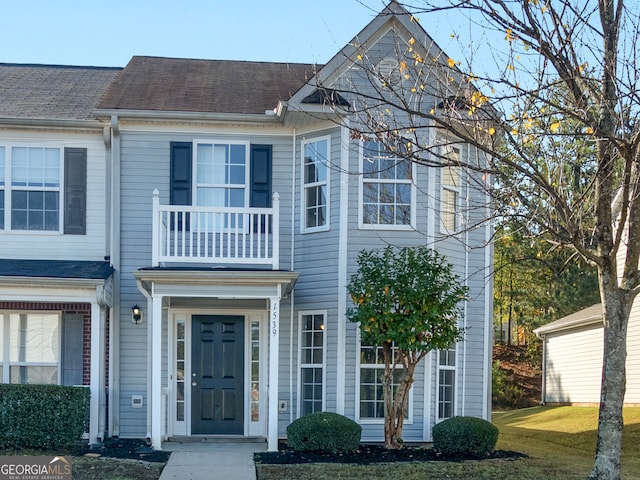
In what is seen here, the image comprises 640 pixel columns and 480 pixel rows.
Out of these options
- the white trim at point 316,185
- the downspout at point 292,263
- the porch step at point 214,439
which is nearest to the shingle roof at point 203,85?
the downspout at point 292,263

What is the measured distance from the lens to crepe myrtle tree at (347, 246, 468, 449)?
40.1 ft

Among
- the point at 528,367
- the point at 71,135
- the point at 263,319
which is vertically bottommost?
the point at 528,367

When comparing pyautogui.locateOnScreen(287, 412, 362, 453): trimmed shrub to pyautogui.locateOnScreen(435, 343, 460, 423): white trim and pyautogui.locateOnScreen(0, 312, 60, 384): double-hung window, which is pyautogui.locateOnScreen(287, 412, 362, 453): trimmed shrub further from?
pyautogui.locateOnScreen(0, 312, 60, 384): double-hung window

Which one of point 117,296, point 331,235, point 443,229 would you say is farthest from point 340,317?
point 117,296

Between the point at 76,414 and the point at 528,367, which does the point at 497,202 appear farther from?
the point at 528,367

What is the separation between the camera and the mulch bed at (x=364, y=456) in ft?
37.6

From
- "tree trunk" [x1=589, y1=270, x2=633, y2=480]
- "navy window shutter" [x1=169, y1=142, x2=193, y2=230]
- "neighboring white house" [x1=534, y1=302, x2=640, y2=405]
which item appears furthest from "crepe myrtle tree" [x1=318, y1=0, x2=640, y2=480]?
"neighboring white house" [x1=534, y1=302, x2=640, y2=405]

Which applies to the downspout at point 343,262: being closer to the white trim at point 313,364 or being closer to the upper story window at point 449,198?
the white trim at point 313,364

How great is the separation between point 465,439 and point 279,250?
4.41 meters

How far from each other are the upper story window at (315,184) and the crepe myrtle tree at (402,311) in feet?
4.54

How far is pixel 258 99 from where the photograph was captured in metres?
14.9

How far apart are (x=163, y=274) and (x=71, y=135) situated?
3.70 meters

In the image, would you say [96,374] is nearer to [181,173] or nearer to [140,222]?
[140,222]

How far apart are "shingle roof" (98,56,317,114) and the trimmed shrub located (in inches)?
221
